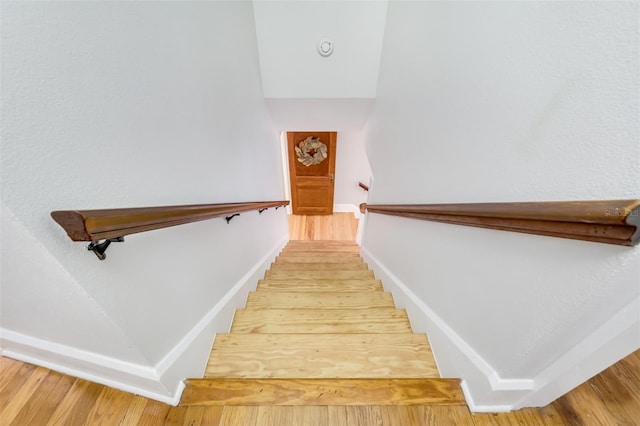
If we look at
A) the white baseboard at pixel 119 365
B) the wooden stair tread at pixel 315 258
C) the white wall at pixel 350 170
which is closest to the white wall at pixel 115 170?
the white baseboard at pixel 119 365

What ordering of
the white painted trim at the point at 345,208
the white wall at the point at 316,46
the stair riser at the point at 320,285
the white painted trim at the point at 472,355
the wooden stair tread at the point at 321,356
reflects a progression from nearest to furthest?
the white painted trim at the point at 472,355 → the wooden stair tread at the point at 321,356 → the stair riser at the point at 320,285 → the white wall at the point at 316,46 → the white painted trim at the point at 345,208

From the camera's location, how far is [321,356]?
44.5 inches

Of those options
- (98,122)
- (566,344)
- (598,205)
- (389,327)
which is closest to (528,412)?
(566,344)

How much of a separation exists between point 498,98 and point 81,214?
45.4 inches

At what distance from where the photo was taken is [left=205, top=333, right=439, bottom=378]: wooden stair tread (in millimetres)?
1079

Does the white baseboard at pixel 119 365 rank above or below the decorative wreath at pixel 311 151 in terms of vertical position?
above

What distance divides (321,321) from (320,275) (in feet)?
2.66

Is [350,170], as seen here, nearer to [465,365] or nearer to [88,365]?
[465,365]

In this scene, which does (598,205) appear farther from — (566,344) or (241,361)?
(241,361)

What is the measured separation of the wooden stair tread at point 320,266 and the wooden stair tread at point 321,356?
1.24 meters

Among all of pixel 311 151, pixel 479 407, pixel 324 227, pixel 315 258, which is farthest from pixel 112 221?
pixel 324 227

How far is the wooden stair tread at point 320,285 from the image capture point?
6.09 ft

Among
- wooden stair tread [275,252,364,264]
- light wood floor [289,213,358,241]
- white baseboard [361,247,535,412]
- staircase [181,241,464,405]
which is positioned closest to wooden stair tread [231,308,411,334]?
staircase [181,241,464,405]

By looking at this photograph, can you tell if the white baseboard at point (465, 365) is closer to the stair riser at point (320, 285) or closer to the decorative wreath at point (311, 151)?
the stair riser at point (320, 285)
